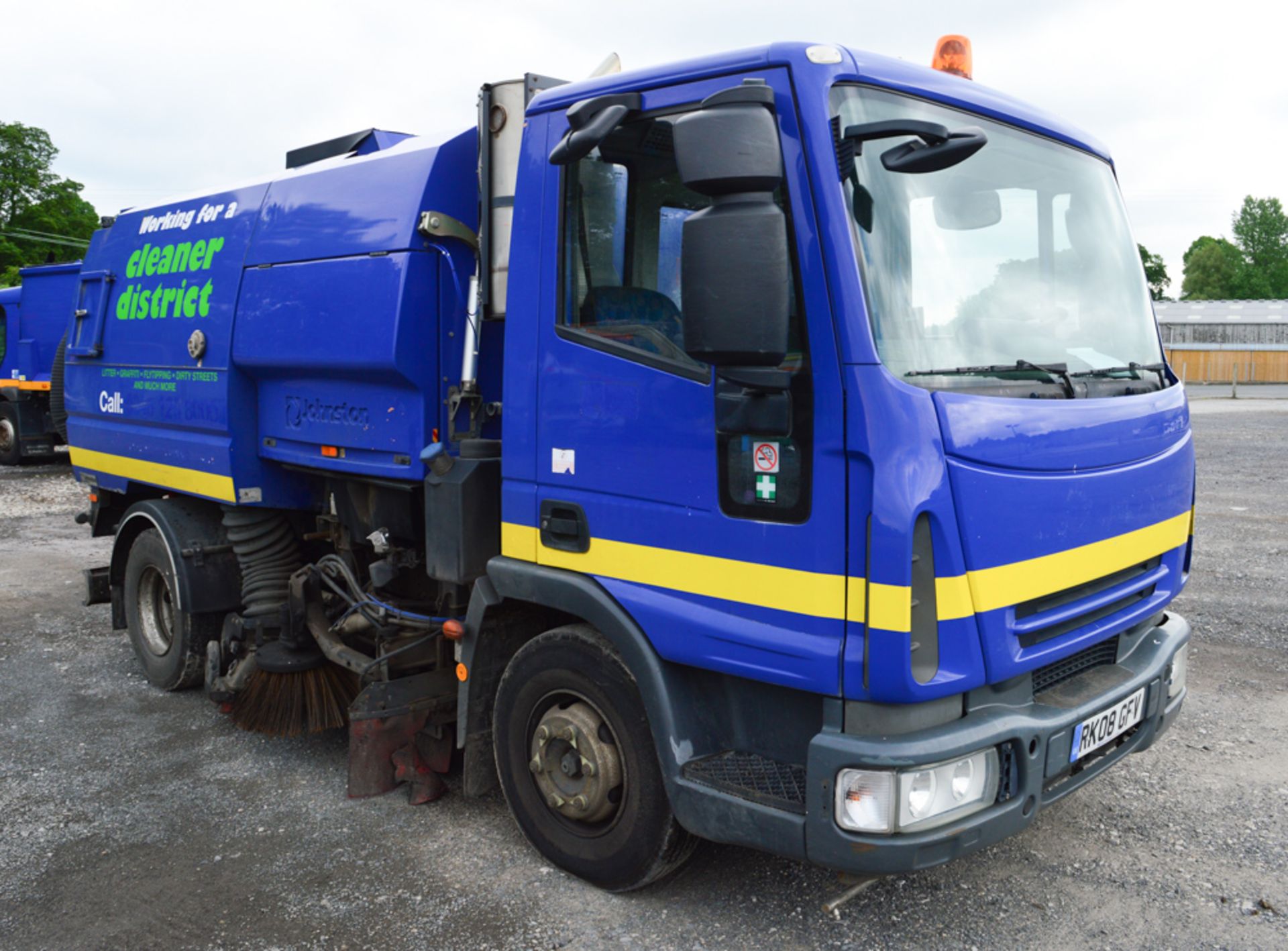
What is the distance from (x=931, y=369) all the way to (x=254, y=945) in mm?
2649

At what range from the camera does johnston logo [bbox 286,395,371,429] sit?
13.9 feet

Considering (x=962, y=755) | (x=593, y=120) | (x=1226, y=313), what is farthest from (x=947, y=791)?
(x=1226, y=313)

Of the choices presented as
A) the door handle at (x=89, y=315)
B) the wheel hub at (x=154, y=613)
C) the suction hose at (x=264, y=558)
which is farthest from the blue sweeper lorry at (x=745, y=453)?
the door handle at (x=89, y=315)

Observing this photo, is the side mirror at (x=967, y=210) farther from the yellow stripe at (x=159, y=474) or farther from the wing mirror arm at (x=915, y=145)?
the yellow stripe at (x=159, y=474)

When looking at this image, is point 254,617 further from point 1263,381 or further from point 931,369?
point 1263,381

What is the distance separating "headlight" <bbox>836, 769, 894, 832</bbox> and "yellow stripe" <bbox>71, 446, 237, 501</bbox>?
11.2 ft

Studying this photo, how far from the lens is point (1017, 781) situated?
110 inches

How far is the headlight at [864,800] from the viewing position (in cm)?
263

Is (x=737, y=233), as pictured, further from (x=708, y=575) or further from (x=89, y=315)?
(x=89, y=315)

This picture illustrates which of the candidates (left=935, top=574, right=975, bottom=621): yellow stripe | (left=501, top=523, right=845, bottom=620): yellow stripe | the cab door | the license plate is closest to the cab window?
the cab door

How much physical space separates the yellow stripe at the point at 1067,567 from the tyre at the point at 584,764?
3.65 feet

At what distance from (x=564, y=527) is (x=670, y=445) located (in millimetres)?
547

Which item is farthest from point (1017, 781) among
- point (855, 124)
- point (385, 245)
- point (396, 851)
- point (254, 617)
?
point (254, 617)

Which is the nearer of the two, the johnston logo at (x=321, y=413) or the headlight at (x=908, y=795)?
the headlight at (x=908, y=795)
